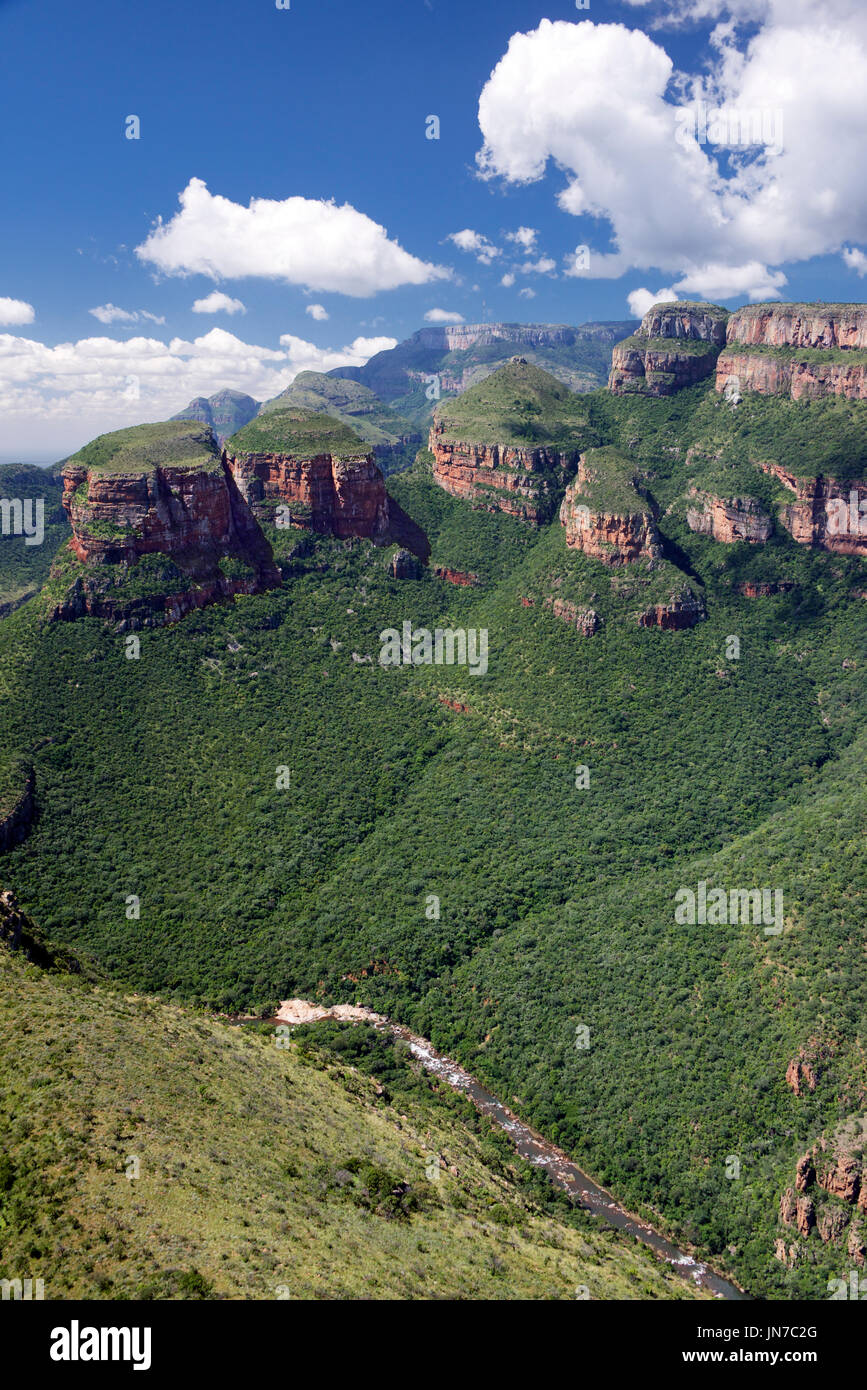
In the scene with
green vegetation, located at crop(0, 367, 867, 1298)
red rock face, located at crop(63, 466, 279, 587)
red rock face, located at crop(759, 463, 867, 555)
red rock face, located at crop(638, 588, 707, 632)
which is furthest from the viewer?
red rock face, located at crop(759, 463, 867, 555)

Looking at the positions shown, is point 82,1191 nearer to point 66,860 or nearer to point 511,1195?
point 511,1195

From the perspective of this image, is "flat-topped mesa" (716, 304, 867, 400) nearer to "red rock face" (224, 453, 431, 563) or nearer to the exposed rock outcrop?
"red rock face" (224, 453, 431, 563)

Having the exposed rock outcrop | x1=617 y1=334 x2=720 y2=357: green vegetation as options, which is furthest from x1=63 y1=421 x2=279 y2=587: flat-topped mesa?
x1=617 y1=334 x2=720 y2=357: green vegetation

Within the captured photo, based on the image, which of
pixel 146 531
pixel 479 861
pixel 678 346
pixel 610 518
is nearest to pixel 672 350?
pixel 678 346

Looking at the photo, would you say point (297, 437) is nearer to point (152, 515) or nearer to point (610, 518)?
point (152, 515)
